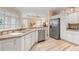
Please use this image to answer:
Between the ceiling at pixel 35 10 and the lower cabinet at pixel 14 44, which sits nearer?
the lower cabinet at pixel 14 44

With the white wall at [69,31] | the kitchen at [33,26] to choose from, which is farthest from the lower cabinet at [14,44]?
the white wall at [69,31]

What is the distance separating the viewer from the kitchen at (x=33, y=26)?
2117 millimetres

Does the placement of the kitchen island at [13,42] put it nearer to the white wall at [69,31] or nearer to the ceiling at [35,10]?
the ceiling at [35,10]

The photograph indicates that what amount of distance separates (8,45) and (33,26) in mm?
658

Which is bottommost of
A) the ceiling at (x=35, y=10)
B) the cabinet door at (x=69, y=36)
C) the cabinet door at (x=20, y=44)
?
the cabinet door at (x=20, y=44)

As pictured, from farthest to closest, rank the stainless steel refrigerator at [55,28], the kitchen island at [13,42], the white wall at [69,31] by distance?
the stainless steel refrigerator at [55,28], the white wall at [69,31], the kitchen island at [13,42]


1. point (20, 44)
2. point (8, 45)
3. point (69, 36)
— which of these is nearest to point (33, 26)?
point (20, 44)

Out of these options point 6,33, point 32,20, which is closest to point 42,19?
point 32,20

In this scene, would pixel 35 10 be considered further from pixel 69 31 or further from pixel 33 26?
pixel 69 31

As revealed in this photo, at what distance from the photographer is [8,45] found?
84.2 inches

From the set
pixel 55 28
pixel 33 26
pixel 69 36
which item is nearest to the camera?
pixel 33 26

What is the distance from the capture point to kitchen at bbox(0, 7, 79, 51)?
212 centimetres

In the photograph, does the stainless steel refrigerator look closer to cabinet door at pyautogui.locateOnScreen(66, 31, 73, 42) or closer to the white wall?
the white wall

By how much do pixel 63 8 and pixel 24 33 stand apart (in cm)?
102
